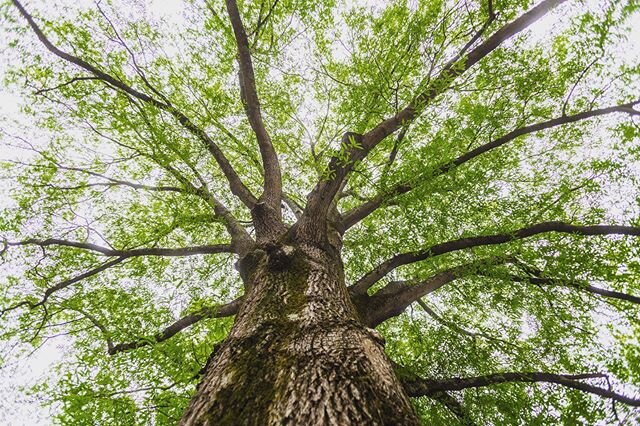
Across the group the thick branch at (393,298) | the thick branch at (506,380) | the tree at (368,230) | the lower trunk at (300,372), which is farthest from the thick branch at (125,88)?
the thick branch at (506,380)

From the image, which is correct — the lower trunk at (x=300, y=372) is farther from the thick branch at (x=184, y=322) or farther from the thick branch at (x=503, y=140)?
the thick branch at (x=503, y=140)

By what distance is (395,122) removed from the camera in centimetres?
362

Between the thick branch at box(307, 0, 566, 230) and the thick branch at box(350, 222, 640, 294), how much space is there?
45.1 inches

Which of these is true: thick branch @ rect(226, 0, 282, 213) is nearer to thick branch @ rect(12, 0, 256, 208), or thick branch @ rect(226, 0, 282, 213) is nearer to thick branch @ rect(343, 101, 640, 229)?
thick branch @ rect(12, 0, 256, 208)

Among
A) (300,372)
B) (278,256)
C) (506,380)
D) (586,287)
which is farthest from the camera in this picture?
(586,287)

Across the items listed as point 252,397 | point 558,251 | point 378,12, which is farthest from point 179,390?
point 378,12

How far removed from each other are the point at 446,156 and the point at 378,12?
2.82 m

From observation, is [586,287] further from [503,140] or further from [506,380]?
[503,140]

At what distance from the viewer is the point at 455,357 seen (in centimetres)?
448

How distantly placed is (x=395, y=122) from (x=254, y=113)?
6.38 ft

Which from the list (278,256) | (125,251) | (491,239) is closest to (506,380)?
(491,239)

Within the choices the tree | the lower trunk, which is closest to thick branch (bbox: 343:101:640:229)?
the tree

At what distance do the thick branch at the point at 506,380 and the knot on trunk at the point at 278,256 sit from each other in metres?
1.91

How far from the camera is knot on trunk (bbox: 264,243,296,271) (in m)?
3.26
